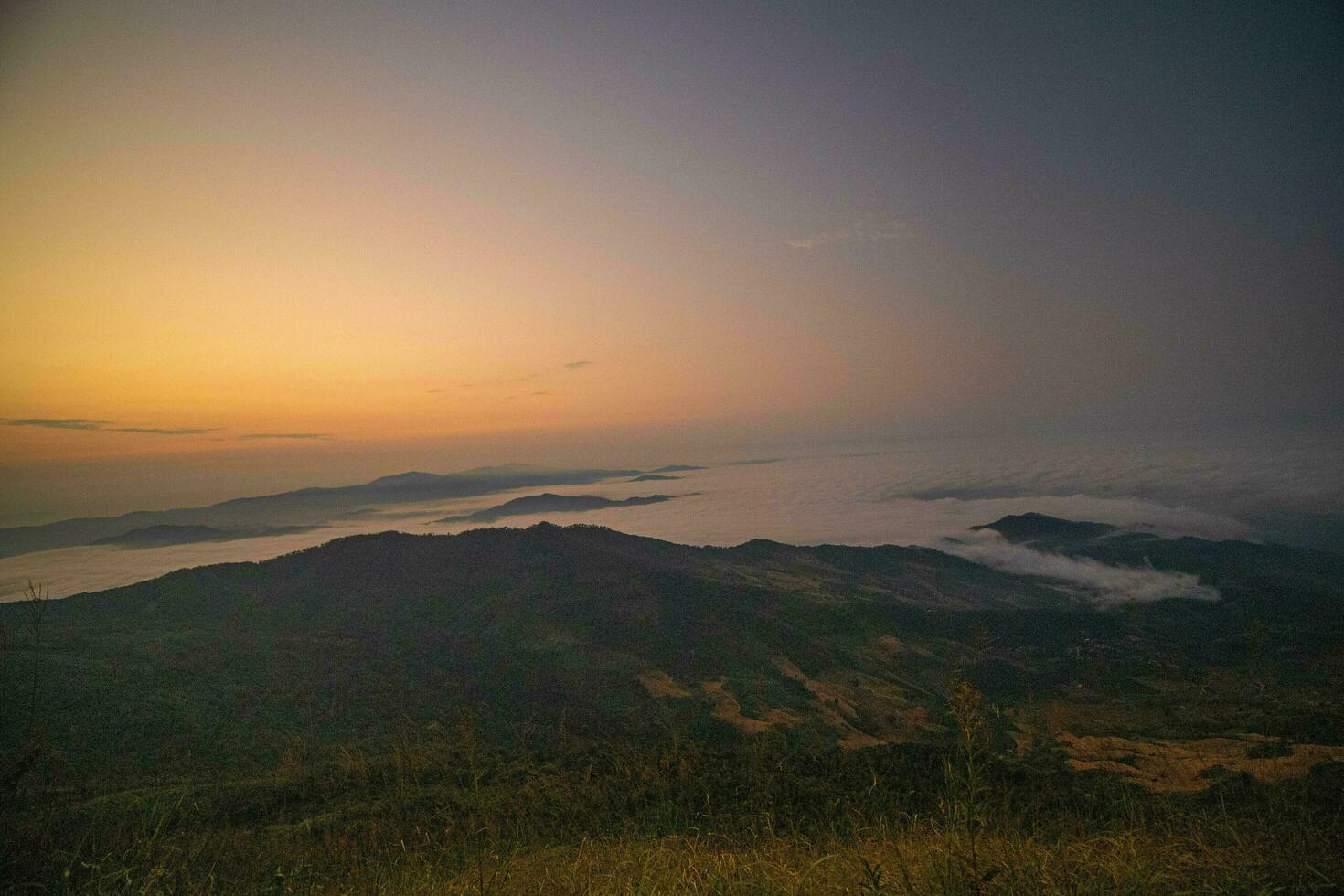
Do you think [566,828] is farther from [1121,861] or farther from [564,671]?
[564,671]

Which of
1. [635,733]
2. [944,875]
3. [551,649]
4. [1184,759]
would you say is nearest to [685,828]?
[944,875]

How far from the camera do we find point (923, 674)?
3782 inches

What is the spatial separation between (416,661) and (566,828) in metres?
68.7

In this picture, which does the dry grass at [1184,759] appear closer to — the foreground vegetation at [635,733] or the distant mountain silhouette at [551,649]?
the foreground vegetation at [635,733]

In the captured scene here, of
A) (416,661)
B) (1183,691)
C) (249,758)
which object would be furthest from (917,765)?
(1183,691)

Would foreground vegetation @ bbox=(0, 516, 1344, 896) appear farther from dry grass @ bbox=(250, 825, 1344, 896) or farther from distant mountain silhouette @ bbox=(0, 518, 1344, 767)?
distant mountain silhouette @ bbox=(0, 518, 1344, 767)

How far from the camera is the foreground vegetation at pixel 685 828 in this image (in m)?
3.98

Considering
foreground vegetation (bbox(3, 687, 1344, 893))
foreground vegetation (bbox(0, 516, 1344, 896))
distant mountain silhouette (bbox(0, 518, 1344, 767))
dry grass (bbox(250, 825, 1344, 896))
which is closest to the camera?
dry grass (bbox(250, 825, 1344, 896))

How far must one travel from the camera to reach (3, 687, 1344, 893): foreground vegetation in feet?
13.1

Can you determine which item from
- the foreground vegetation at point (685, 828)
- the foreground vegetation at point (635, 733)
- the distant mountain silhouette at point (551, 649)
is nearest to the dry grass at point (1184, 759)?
the foreground vegetation at point (635, 733)

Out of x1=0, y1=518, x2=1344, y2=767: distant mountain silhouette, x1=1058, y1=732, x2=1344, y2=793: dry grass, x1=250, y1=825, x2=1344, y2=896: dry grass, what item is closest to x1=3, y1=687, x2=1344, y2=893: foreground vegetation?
x1=250, y1=825, x2=1344, y2=896: dry grass

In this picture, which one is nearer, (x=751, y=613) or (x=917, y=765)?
(x=917, y=765)

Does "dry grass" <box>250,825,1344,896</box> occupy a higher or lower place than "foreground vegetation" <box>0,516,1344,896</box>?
higher

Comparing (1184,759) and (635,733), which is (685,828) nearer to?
(1184,759)
